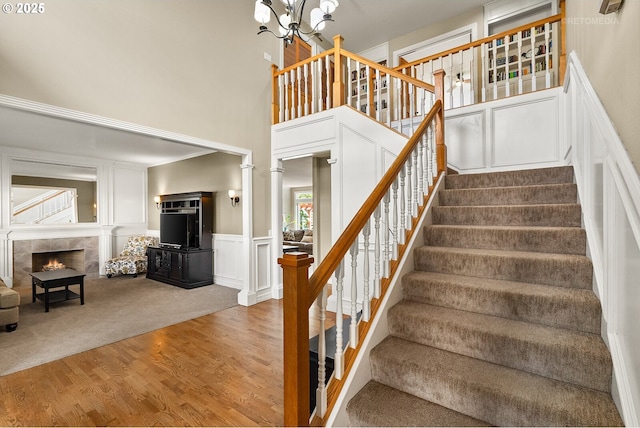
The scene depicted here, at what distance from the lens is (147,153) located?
627 centimetres

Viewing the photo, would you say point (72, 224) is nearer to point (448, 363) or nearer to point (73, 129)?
point (73, 129)

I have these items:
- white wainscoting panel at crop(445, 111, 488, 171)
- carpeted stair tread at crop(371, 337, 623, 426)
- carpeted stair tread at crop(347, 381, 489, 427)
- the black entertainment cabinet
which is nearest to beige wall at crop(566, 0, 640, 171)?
carpeted stair tread at crop(371, 337, 623, 426)

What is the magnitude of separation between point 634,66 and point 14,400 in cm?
404

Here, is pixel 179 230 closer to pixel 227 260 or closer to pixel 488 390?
pixel 227 260

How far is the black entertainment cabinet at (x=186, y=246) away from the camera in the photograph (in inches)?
221

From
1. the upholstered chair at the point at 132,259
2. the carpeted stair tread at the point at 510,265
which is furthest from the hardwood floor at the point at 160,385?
the upholstered chair at the point at 132,259

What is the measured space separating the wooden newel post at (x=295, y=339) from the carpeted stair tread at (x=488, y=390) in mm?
503

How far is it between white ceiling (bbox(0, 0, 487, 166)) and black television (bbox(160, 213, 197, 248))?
1.32 meters

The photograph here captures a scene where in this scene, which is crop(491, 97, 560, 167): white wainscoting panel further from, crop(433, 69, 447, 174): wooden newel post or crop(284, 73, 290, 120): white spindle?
crop(284, 73, 290, 120): white spindle

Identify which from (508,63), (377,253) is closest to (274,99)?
(508,63)

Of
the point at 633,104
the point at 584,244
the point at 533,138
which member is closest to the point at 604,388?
the point at 584,244

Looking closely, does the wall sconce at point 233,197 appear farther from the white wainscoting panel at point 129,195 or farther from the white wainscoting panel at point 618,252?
the white wainscoting panel at point 618,252

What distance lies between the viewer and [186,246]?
5906 mm

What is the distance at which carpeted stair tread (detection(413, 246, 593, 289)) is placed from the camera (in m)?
1.71
